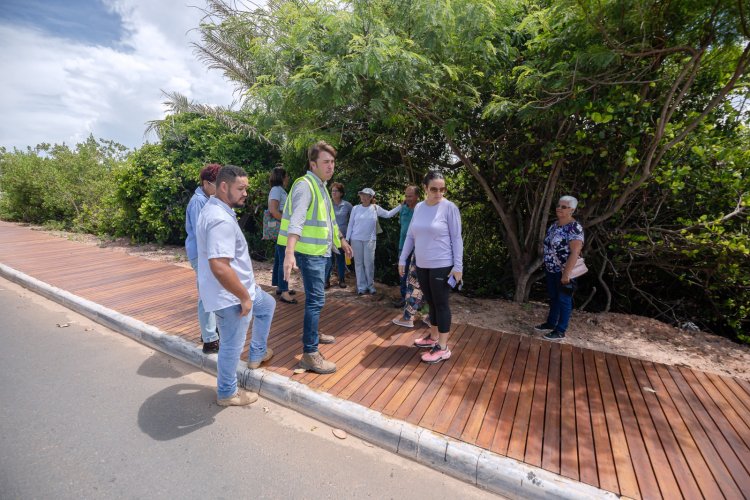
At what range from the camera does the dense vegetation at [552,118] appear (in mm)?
3582

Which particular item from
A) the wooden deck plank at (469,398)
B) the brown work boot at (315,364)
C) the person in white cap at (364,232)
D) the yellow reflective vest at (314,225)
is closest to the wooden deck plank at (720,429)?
the wooden deck plank at (469,398)

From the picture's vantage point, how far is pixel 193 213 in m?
3.69

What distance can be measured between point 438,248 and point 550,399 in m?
1.63

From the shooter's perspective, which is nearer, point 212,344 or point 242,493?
point 242,493

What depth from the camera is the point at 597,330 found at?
4691mm

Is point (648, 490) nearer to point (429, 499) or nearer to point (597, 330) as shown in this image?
point (429, 499)

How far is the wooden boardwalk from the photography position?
2.38 metres

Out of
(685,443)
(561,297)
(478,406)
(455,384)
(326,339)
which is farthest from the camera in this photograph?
(561,297)

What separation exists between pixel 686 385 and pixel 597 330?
4.24ft

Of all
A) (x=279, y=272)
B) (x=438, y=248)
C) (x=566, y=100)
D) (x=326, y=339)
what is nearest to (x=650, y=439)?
(x=438, y=248)

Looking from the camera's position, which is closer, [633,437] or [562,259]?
[633,437]

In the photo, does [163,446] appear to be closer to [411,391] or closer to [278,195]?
[411,391]

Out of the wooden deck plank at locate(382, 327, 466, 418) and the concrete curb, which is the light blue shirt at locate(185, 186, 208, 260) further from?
the wooden deck plank at locate(382, 327, 466, 418)

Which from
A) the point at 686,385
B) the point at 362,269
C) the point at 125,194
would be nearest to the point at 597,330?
the point at 686,385
